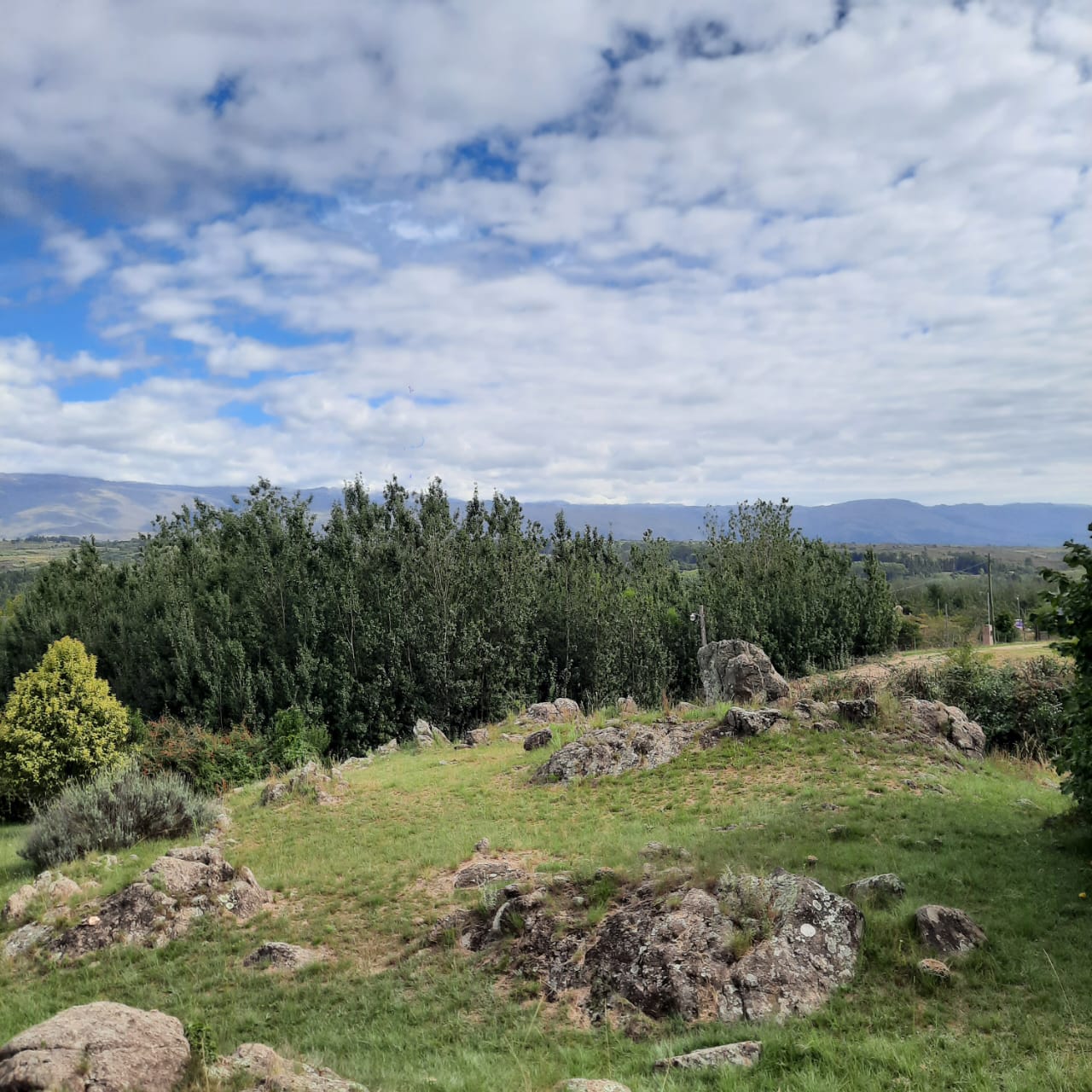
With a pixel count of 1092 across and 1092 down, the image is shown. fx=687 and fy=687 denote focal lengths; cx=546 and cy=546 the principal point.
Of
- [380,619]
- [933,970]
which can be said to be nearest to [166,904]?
[933,970]

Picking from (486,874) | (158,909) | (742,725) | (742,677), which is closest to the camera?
(158,909)

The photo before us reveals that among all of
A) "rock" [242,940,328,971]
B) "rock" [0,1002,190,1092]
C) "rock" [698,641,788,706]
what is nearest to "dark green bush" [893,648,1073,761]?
"rock" [698,641,788,706]

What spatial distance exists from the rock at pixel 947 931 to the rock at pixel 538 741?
1275 centimetres

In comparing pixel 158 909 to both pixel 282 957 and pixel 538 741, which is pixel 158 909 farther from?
pixel 538 741

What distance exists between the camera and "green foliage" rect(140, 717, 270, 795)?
57.0ft

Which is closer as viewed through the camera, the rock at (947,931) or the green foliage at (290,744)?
the rock at (947,931)

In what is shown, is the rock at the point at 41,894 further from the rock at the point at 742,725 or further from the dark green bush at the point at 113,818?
the rock at the point at 742,725

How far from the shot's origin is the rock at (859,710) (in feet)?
52.0

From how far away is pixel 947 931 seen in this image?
6.59m

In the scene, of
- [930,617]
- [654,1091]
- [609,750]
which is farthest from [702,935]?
[930,617]

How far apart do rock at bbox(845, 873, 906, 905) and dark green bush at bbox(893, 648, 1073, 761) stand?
42.1 ft

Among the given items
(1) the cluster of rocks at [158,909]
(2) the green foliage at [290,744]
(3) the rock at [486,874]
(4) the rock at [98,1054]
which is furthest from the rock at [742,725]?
(4) the rock at [98,1054]

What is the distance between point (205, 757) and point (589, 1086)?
52.9ft

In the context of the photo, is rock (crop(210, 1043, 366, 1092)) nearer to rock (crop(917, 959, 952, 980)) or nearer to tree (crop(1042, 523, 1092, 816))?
rock (crop(917, 959, 952, 980))
